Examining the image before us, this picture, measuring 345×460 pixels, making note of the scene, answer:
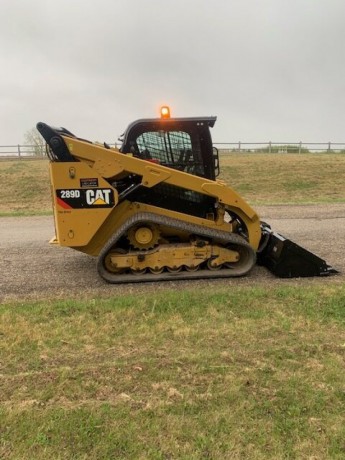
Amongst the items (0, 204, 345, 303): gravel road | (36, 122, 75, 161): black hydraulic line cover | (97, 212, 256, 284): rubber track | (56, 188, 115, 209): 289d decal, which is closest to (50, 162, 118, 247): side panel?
(56, 188, 115, 209): 289d decal

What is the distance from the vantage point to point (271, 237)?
6.11 meters

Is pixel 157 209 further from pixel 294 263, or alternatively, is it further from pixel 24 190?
pixel 24 190

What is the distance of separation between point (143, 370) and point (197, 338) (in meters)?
0.71

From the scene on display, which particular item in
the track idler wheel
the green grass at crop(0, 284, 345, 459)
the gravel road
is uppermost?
the track idler wheel

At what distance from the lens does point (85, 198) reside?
5.48 m

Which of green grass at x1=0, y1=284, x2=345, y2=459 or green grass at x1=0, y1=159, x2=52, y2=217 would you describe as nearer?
green grass at x1=0, y1=284, x2=345, y2=459

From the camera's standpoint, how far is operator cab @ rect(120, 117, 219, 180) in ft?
19.0

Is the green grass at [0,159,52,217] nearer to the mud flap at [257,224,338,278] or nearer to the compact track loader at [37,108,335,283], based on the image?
the compact track loader at [37,108,335,283]

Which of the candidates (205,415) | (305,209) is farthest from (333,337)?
(305,209)

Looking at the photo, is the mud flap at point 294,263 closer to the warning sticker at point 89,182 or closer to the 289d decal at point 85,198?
the 289d decal at point 85,198

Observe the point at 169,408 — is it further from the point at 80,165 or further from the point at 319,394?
the point at 80,165

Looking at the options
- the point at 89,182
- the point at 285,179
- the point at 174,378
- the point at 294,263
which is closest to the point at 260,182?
the point at 285,179

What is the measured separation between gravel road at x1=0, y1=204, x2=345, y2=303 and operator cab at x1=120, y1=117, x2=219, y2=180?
1.58 meters

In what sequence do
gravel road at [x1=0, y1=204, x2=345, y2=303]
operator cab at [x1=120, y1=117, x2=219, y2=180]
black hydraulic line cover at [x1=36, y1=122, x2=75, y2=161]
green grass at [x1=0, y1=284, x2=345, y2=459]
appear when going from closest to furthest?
green grass at [x1=0, y1=284, x2=345, y2=459]
black hydraulic line cover at [x1=36, y1=122, x2=75, y2=161]
gravel road at [x1=0, y1=204, x2=345, y2=303]
operator cab at [x1=120, y1=117, x2=219, y2=180]
